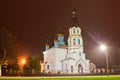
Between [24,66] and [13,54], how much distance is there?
26.7 meters

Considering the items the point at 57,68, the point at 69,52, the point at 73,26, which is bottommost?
the point at 57,68

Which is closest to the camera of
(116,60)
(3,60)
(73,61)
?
(3,60)

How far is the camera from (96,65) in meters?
86.3

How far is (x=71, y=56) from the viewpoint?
7462 centimetres

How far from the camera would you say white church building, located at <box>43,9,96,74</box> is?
73081mm

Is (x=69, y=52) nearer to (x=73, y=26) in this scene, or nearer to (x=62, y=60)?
(x=62, y=60)

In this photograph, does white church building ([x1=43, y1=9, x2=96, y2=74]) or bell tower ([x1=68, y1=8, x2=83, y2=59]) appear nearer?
white church building ([x1=43, y1=9, x2=96, y2=74])

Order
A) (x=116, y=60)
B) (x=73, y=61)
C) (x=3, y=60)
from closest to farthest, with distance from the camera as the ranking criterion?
1. (x=3, y=60)
2. (x=73, y=61)
3. (x=116, y=60)

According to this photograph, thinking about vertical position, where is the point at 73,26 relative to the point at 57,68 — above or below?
above

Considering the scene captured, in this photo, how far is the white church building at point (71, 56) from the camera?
73.1 metres

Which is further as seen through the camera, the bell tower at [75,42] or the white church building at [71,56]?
the bell tower at [75,42]

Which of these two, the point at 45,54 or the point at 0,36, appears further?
the point at 45,54

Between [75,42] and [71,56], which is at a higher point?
[75,42]

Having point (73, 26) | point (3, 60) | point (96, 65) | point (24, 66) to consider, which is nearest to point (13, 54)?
point (3, 60)
